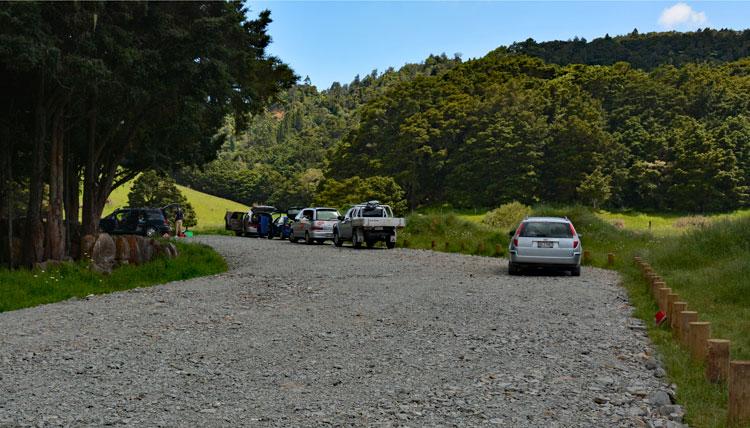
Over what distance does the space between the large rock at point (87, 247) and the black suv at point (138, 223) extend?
16.6 meters

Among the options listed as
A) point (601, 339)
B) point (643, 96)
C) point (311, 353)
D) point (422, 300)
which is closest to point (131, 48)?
point (422, 300)

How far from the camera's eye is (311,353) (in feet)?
28.9

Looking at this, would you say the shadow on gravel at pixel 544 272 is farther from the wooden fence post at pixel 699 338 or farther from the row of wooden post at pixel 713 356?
the wooden fence post at pixel 699 338

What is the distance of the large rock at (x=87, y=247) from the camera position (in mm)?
20656

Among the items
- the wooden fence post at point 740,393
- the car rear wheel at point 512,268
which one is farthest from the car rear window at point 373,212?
the wooden fence post at point 740,393

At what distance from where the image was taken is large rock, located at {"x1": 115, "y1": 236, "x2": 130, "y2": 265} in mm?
21312

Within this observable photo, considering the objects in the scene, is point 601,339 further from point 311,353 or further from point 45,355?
point 45,355

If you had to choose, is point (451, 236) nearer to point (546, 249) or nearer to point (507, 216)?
point (507, 216)

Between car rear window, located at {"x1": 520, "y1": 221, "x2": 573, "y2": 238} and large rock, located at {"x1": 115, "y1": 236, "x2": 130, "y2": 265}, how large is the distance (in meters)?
11.9

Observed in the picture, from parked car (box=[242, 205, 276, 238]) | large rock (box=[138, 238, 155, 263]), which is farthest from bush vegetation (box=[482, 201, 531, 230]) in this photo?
large rock (box=[138, 238, 155, 263])

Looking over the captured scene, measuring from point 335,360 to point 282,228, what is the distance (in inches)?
1307

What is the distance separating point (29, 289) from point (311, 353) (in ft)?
33.5

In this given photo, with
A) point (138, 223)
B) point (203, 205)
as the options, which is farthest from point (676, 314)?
point (203, 205)

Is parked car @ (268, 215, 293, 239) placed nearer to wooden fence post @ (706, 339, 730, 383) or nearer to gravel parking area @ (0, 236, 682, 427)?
gravel parking area @ (0, 236, 682, 427)
